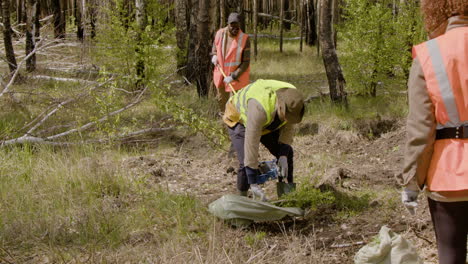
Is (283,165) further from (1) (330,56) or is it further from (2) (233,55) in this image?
(1) (330,56)

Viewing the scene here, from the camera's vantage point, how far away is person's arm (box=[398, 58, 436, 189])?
2.27 m

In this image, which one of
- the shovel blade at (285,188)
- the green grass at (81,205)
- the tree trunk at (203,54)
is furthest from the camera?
the tree trunk at (203,54)

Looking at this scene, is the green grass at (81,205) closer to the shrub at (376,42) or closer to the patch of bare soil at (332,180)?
the patch of bare soil at (332,180)

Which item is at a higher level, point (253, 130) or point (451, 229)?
point (253, 130)

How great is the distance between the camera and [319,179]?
5363 mm

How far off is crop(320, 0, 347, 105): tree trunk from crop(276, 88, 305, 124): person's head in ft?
13.9

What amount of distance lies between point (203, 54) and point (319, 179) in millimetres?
4462

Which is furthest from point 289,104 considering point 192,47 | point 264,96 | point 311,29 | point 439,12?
point 311,29

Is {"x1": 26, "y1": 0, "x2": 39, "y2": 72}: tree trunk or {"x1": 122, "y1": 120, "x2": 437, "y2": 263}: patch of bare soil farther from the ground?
{"x1": 26, "y1": 0, "x2": 39, "y2": 72}: tree trunk

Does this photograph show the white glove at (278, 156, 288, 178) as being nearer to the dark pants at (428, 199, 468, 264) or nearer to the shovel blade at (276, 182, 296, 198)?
the shovel blade at (276, 182, 296, 198)

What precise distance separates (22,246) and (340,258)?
2.27m

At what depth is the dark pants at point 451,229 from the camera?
2.27 m

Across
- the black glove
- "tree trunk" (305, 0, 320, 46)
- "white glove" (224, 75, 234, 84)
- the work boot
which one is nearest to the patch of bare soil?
the work boot

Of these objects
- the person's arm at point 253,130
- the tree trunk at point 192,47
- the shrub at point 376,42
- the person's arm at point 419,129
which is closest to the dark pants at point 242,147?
the person's arm at point 253,130
